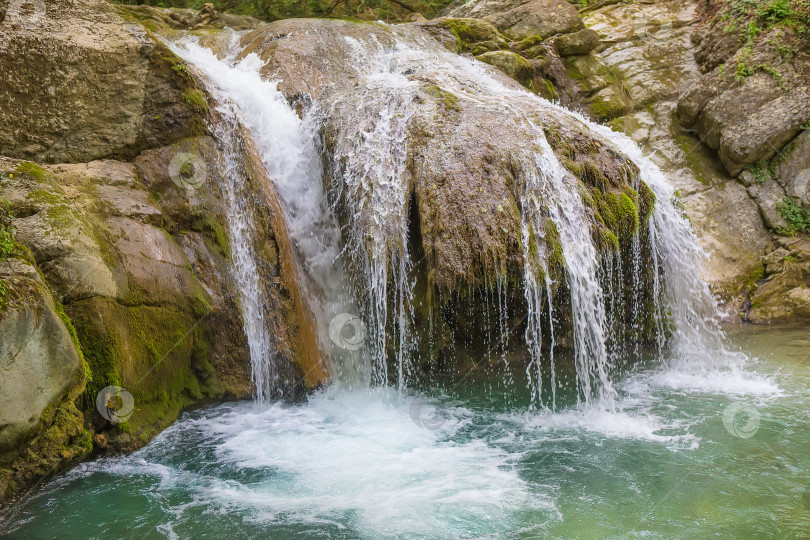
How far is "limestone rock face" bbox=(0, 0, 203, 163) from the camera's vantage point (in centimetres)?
542

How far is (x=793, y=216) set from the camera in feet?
29.3

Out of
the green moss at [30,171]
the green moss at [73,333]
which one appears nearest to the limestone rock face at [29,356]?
the green moss at [73,333]

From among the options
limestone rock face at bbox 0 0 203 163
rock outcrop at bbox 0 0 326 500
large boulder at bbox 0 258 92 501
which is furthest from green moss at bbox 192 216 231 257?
large boulder at bbox 0 258 92 501

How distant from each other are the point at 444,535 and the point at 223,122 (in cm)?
490

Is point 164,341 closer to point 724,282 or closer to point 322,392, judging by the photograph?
point 322,392

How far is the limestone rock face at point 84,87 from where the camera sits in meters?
5.42

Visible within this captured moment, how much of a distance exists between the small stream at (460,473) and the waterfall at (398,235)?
65cm

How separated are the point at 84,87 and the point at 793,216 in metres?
9.95

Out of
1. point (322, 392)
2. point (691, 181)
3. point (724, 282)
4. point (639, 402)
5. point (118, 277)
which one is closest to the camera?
point (118, 277)

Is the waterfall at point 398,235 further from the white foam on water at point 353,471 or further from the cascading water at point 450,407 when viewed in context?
the white foam on water at point 353,471

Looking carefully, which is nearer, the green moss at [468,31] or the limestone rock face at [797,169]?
the limestone rock face at [797,169]

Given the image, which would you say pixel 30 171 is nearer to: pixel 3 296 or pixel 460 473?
pixel 3 296

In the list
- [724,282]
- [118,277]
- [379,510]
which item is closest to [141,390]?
[118,277]

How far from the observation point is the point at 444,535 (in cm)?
341
